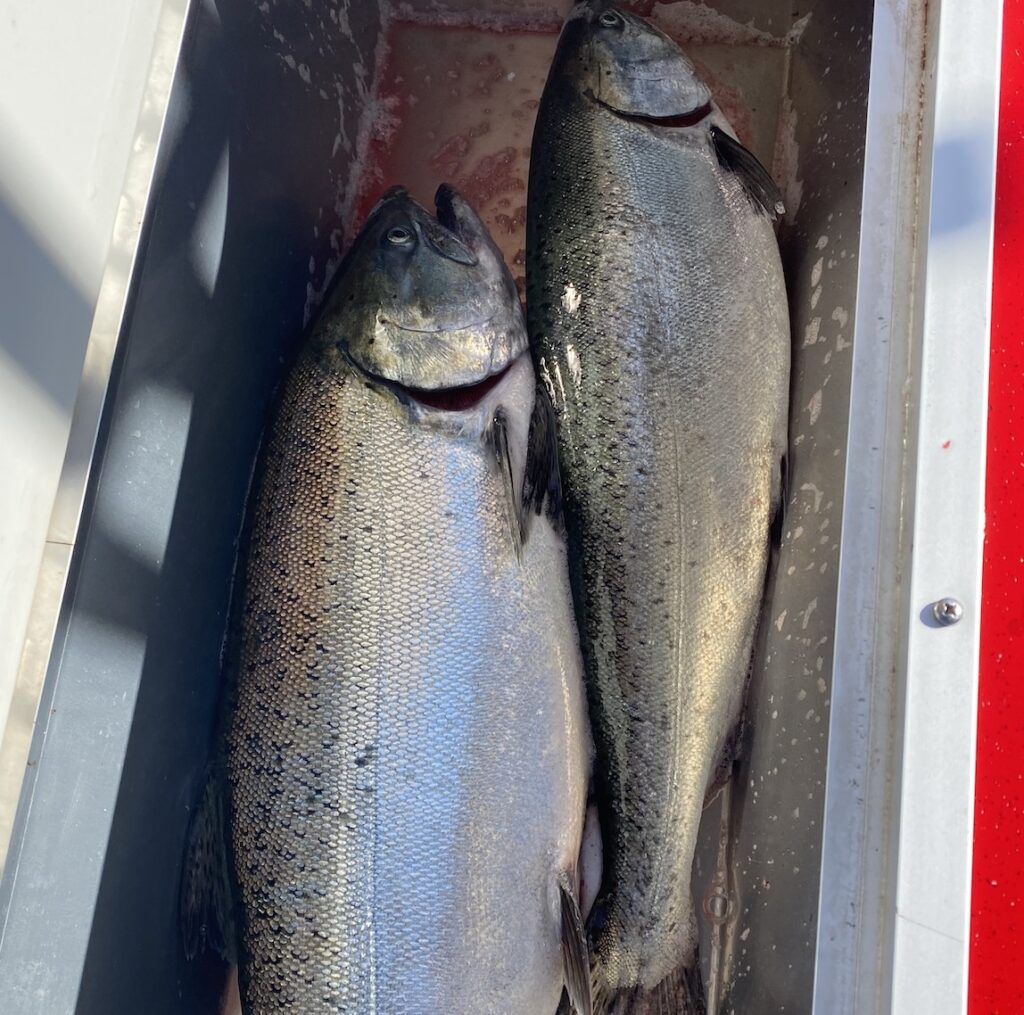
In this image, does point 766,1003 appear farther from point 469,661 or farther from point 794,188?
point 794,188

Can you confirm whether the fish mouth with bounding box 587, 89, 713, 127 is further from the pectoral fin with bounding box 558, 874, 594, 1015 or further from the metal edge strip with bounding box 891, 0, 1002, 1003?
the pectoral fin with bounding box 558, 874, 594, 1015

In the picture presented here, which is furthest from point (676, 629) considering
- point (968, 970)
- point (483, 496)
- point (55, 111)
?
point (55, 111)

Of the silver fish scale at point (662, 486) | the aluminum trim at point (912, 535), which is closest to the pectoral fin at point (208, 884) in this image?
the silver fish scale at point (662, 486)

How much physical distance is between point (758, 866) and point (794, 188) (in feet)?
4.28

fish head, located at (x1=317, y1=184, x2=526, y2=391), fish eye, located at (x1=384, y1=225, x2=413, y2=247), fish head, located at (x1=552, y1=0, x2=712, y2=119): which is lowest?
fish head, located at (x1=317, y1=184, x2=526, y2=391)

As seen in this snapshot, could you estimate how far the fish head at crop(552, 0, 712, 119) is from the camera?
1613mm

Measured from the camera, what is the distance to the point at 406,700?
1306 millimetres

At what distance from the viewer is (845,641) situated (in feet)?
4.10

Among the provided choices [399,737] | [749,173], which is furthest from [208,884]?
[749,173]

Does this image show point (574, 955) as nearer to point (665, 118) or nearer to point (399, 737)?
point (399, 737)

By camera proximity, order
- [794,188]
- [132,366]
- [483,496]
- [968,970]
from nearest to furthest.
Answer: [968,970], [132,366], [483,496], [794,188]

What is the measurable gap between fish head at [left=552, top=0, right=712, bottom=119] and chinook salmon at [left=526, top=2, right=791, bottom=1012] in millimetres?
77

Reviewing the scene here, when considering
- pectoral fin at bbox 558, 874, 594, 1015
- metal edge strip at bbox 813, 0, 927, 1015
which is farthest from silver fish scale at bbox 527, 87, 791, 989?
metal edge strip at bbox 813, 0, 927, 1015

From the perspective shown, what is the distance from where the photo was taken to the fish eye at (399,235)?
5.10 ft
